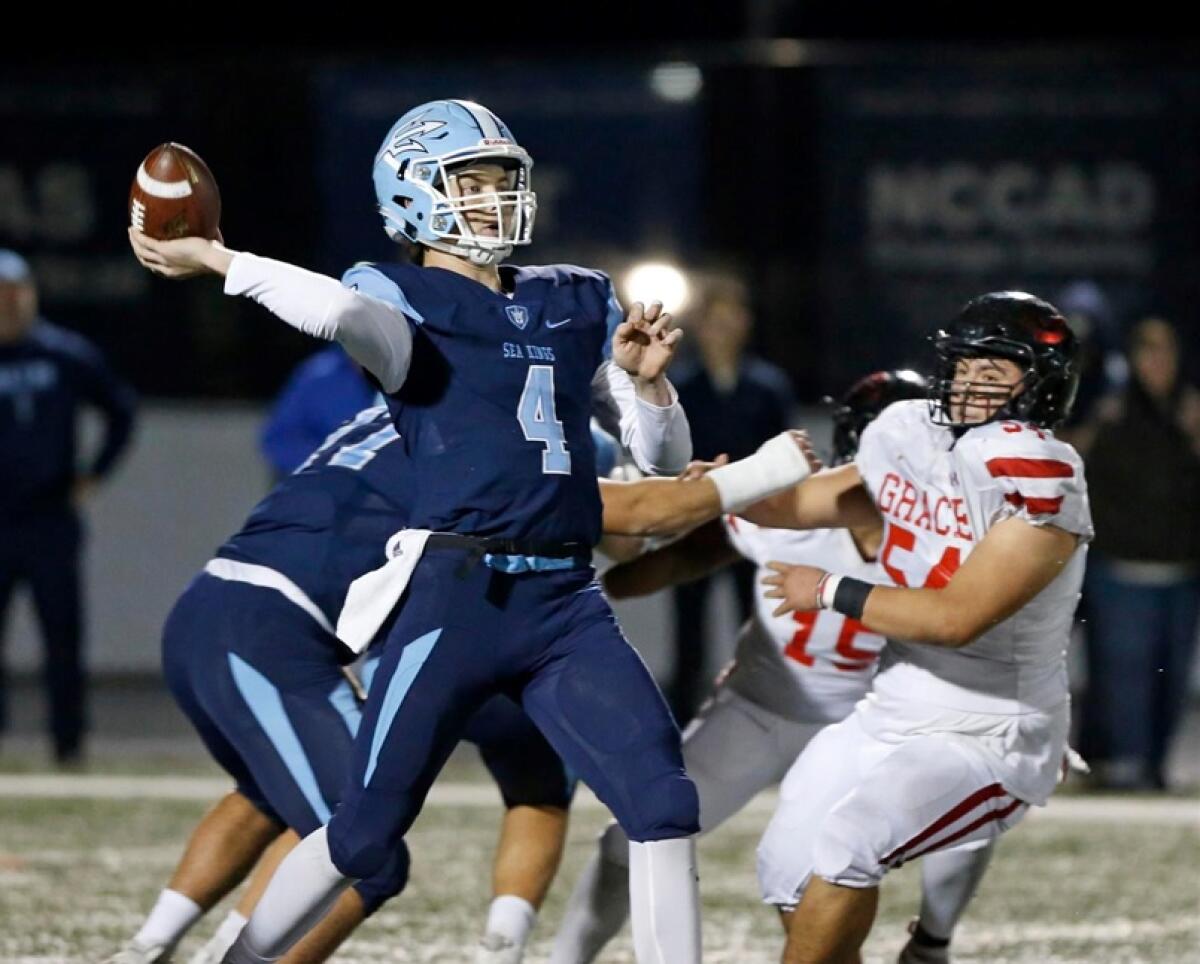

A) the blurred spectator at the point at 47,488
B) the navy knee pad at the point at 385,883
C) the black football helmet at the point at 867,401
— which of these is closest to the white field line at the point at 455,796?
the blurred spectator at the point at 47,488

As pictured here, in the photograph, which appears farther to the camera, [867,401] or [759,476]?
[867,401]

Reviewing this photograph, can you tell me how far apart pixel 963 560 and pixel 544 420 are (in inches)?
30.0

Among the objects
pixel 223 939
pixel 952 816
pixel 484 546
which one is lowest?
pixel 223 939

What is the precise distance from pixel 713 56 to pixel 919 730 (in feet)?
18.5

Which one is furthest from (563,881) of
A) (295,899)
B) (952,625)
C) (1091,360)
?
(1091,360)

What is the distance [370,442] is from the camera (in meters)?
4.36

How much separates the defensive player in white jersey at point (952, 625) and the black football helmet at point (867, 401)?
0.36 meters

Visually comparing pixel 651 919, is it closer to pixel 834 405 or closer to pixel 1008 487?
pixel 1008 487

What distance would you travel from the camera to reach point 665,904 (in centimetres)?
371

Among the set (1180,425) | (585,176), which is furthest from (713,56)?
(1180,425)

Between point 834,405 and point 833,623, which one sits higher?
point 834,405

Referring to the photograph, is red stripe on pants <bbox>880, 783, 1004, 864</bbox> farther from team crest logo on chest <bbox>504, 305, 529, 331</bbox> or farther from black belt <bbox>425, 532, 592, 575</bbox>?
team crest logo on chest <bbox>504, 305, 529, 331</bbox>

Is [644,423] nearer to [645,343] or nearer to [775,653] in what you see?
[645,343]

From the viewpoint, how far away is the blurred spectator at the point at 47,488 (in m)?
7.81
